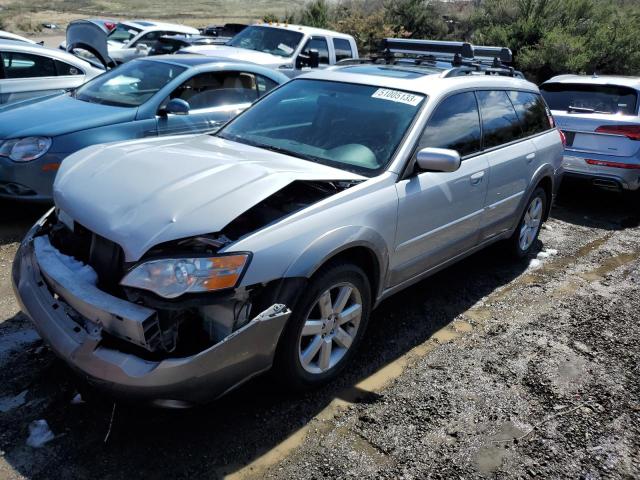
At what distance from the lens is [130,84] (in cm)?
606

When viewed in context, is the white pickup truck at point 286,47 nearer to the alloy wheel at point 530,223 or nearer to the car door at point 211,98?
the car door at point 211,98

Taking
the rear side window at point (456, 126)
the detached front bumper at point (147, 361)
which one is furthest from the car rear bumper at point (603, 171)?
the detached front bumper at point (147, 361)

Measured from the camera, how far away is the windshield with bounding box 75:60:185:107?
5816 millimetres

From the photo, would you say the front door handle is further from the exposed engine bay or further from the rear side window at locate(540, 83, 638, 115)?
the rear side window at locate(540, 83, 638, 115)

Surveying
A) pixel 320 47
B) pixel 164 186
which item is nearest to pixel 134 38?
pixel 320 47

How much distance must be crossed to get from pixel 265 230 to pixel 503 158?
2.49 metres

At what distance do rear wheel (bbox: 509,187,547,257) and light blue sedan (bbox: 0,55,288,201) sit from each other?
10.6ft

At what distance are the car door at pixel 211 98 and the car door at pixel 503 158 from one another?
290 centimetres

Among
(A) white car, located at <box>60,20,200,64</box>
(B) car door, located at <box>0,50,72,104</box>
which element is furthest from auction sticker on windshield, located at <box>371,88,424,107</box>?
(A) white car, located at <box>60,20,200,64</box>

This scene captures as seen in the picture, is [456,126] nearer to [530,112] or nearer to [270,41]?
[530,112]

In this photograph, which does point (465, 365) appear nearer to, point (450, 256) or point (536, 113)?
point (450, 256)

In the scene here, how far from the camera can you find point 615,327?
4.34 m

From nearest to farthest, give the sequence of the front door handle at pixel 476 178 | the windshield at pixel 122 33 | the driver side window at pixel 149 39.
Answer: the front door handle at pixel 476 178 < the driver side window at pixel 149 39 < the windshield at pixel 122 33

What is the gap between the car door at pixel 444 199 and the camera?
140 inches
